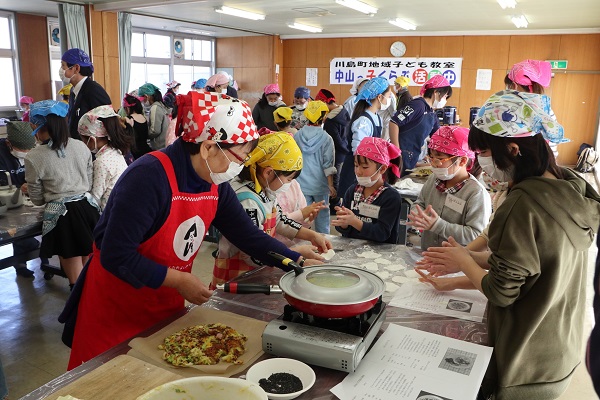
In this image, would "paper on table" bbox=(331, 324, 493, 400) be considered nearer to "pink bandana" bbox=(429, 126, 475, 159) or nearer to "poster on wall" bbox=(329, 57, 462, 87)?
"pink bandana" bbox=(429, 126, 475, 159)

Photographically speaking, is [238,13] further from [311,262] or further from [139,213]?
[139,213]

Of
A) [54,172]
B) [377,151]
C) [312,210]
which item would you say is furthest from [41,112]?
[377,151]

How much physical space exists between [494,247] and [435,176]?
1228mm

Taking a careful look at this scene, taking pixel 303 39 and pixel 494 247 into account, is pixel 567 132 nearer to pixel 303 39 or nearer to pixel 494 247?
pixel 303 39

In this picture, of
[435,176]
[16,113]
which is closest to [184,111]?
[435,176]

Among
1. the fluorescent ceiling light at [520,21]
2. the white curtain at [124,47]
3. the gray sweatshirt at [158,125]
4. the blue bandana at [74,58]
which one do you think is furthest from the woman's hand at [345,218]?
the white curtain at [124,47]

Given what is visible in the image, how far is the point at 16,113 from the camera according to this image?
337 inches

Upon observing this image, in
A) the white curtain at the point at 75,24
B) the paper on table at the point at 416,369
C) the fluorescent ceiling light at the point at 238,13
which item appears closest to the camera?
the paper on table at the point at 416,369

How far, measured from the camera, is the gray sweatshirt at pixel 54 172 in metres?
2.93

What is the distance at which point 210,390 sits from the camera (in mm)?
921

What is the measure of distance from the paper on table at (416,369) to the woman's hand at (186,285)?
0.52m

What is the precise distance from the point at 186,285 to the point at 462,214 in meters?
1.48

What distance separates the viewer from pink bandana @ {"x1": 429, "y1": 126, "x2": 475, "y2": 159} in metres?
2.46

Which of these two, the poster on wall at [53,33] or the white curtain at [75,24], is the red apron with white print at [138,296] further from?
the poster on wall at [53,33]
